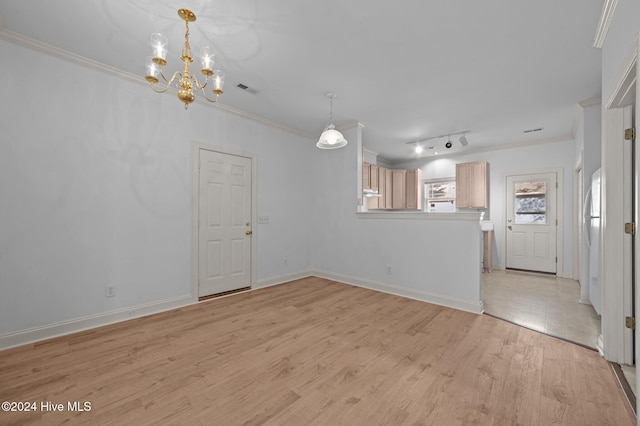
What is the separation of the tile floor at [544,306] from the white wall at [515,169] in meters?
0.83

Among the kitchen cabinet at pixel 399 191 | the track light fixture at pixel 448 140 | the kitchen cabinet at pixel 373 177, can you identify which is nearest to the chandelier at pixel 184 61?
the kitchen cabinet at pixel 373 177

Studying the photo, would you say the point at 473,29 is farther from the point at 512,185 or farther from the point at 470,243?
the point at 512,185

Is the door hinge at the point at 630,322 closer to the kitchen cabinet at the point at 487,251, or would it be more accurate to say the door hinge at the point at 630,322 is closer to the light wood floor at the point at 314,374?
the light wood floor at the point at 314,374

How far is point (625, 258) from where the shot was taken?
2113 millimetres

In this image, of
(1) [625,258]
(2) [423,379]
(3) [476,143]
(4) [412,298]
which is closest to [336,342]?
(2) [423,379]

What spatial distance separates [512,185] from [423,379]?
550cm

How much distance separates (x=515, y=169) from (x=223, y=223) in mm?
6017

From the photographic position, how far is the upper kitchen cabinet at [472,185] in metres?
6.08

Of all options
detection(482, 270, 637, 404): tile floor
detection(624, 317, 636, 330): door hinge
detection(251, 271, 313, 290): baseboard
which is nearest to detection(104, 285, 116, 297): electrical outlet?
detection(251, 271, 313, 290): baseboard

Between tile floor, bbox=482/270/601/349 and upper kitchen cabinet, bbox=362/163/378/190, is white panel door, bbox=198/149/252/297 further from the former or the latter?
tile floor, bbox=482/270/601/349

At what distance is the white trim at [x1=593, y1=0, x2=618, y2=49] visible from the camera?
1.96 meters

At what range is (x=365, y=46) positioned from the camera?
2584mm

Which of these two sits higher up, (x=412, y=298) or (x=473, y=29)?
(x=473, y=29)

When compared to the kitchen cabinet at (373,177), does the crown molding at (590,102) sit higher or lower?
higher
